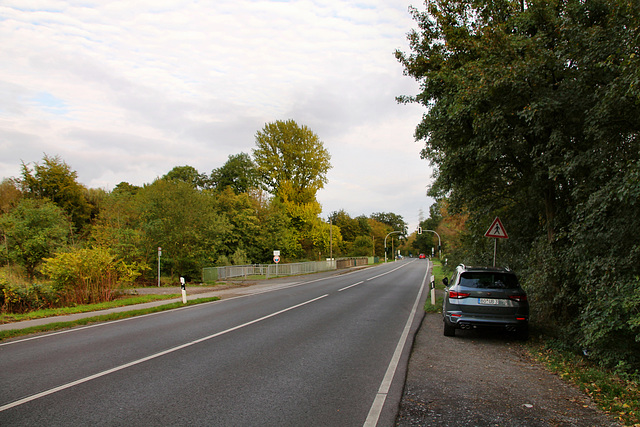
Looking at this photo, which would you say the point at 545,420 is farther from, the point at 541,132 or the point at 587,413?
the point at 541,132

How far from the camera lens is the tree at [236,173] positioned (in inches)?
2160

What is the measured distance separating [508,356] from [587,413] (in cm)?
289

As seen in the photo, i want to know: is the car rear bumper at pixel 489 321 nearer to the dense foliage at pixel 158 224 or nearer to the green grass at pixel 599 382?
the green grass at pixel 599 382

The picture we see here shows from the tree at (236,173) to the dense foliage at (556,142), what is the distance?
145 ft

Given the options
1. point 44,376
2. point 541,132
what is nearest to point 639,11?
point 541,132

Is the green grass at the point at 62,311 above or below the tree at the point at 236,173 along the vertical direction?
below

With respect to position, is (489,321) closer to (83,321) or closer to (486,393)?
(486,393)

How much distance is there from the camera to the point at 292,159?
45312 mm

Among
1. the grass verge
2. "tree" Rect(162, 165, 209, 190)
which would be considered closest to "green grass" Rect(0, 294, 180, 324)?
the grass verge

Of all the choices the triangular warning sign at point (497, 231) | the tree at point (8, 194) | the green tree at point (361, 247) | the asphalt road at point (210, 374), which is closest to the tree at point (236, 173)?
the tree at point (8, 194)

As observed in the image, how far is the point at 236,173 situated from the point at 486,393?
52.9 m

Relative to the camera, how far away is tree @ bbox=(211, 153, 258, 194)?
180 feet

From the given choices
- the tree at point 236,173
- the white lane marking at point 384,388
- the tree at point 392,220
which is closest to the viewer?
the white lane marking at point 384,388

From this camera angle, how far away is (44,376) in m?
5.68
